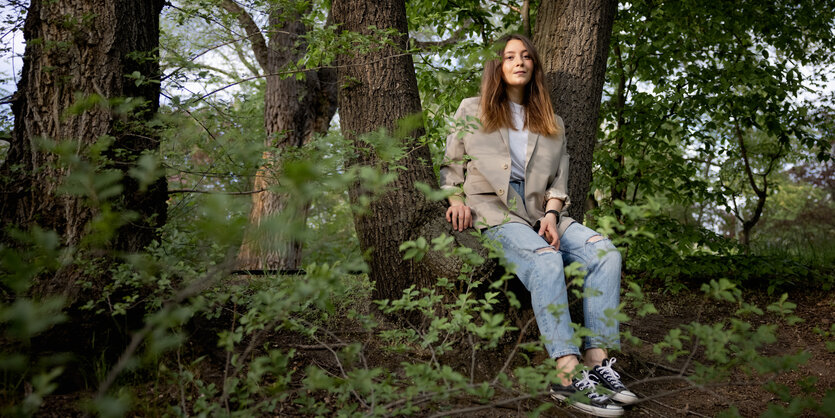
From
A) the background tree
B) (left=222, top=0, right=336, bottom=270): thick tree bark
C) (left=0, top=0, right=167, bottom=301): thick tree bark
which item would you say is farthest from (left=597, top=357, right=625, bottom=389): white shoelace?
(left=222, top=0, right=336, bottom=270): thick tree bark

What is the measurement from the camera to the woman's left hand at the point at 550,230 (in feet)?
9.16

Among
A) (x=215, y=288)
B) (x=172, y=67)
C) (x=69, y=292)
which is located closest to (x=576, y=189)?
(x=215, y=288)

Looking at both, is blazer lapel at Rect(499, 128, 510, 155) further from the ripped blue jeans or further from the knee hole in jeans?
the knee hole in jeans

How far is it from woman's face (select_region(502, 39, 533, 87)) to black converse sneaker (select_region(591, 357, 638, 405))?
1638 mm

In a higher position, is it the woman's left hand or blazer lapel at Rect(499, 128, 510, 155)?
blazer lapel at Rect(499, 128, 510, 155)

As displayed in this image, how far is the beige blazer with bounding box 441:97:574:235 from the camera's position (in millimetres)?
2945

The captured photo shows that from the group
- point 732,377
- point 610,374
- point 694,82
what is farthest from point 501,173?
point 694,82

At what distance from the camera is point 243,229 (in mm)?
1320

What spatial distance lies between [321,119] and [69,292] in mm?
5748

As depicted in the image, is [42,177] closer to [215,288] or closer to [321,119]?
[215,288]

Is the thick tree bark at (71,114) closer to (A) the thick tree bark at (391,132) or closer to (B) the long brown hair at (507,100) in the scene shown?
(A) the thick tree bark at (391,132)

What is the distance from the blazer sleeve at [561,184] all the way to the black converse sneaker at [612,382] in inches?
36.8

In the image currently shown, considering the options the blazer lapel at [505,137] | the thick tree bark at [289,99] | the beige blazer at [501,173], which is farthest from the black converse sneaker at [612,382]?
the thick tree bark at [289,99]

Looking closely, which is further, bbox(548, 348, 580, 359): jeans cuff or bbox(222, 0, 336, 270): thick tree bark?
bbox(222, 0, 336, 270): thick tree bark
